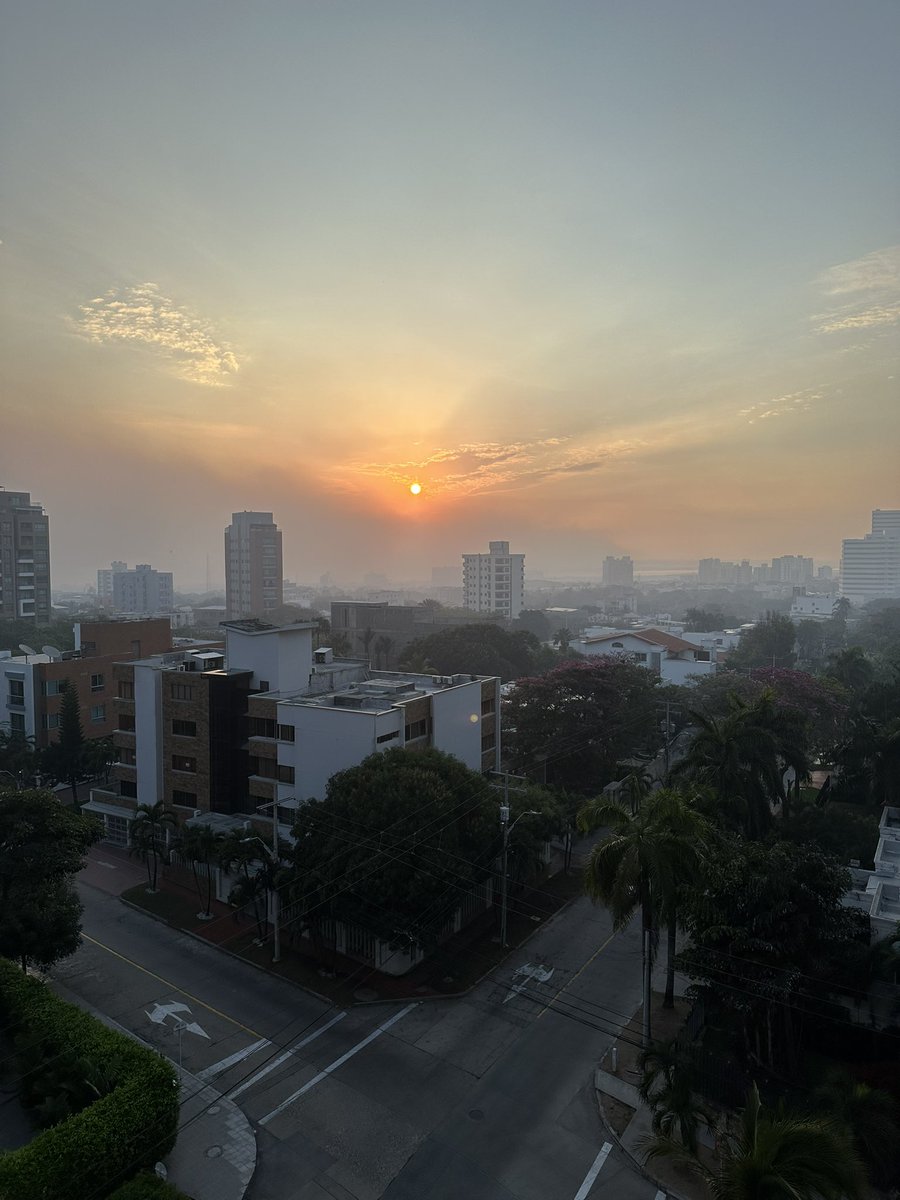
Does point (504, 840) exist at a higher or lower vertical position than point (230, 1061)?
higher

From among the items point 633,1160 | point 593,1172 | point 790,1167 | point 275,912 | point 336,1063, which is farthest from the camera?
point 275,912

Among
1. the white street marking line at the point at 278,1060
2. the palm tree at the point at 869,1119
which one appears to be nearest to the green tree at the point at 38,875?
the white street marking line at the point at 278,1060

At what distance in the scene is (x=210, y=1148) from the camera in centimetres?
1527

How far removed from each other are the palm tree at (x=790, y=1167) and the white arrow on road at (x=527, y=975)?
11153 mm

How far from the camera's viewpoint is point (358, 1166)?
48.1 ft

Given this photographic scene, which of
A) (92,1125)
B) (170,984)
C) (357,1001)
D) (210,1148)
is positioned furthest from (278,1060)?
(92,1125)

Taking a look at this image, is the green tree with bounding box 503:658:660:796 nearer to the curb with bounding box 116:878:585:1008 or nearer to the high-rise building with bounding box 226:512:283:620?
the curb with bounding box 116:878:585:1008

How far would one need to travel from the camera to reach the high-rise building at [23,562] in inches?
3967

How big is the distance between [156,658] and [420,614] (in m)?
79.1

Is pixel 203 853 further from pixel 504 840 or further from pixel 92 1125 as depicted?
pixel 92 1125

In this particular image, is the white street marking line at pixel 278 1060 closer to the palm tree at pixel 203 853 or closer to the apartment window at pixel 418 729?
the palm tree at pixel 203 853

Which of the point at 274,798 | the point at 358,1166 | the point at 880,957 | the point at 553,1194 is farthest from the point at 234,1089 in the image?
the point at 880,957

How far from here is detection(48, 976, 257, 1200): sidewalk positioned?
1430 centimetres

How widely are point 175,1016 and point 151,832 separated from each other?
9283 millimetres
